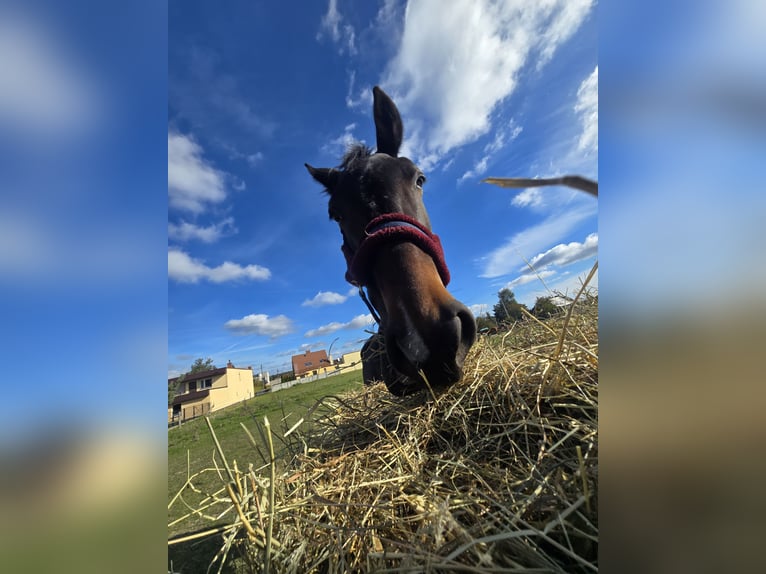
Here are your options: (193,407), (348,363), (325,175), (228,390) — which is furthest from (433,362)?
(228,390)

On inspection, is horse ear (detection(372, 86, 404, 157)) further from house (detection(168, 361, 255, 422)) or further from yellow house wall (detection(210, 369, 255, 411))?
yellow house wall (detection(210, 369, 255, 411))

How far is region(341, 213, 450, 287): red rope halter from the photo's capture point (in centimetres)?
193

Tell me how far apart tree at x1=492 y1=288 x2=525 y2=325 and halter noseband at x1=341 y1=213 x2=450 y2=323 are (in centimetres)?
43

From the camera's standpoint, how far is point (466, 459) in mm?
917

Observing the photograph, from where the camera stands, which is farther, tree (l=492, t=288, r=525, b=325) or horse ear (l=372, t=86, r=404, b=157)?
horse ear (l=372, t=86, r=404, b=157)

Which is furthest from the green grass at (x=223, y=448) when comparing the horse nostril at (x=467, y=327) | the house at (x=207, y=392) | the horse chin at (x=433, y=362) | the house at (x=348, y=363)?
the horse nostril at (x=467, y=327)

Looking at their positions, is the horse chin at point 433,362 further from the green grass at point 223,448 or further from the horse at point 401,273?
the green grass at point 223,448

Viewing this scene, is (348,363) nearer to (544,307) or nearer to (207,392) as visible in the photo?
(544,307)

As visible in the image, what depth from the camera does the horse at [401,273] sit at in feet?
4.70

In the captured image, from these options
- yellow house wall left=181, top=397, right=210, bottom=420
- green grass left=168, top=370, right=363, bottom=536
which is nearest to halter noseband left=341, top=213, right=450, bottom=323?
green grass left=168, top=370, right=363, bottom=536

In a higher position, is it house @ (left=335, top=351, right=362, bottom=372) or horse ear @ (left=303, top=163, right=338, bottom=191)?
horse ear @ (left=303, top=163, right=338, bottom=191)

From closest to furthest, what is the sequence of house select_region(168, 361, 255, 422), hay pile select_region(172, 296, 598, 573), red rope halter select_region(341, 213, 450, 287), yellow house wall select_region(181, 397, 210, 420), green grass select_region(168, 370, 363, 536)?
hay pile select_region(172, 296, 598, 573), red rope halter select_region(341, 213, 450, 287), green grass select_region(168, 370, 363, 536), house select_region(168, 361, 255, 422), yellow house wall select_region(181, 397, 210, 420)
